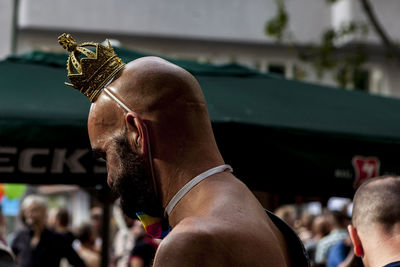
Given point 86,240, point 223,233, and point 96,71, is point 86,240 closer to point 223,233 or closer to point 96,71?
point 96,71

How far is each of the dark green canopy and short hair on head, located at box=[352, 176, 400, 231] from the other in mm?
1107

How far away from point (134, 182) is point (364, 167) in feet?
9.22

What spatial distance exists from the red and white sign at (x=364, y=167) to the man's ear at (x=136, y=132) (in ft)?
9.06

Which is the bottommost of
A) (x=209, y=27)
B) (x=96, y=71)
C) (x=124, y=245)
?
(x=124, y=245)

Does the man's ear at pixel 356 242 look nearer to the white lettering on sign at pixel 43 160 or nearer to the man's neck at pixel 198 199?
the man's neck at pixel 198 199

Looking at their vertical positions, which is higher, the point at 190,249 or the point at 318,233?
the point at 190,249

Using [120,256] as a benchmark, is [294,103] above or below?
above

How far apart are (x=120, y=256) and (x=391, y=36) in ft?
33.3

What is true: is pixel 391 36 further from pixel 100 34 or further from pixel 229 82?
pixel 229 82

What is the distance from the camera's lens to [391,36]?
53.7 feet

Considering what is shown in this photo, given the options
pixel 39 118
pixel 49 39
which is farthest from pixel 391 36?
pixel 39 118

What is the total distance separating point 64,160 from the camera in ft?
11.7

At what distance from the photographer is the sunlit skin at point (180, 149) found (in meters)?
1.58

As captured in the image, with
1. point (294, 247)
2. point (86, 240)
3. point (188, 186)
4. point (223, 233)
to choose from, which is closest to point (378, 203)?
point (294, 247)
